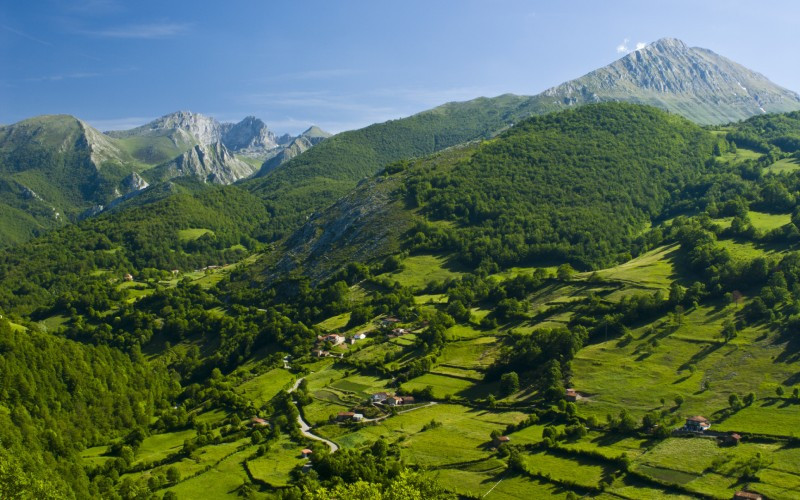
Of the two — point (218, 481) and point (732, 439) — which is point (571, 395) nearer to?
point (732, 439)

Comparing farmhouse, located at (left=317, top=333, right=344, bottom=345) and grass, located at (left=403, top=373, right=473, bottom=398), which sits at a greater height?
farmhouse, located at (left=317, top=333, right=344, bottom=345)

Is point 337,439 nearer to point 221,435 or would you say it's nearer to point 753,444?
point 221,435

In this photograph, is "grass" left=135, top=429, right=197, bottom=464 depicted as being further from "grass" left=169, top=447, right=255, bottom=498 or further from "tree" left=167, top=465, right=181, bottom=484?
"grass" left=169, top=447, right=255, bottom=498

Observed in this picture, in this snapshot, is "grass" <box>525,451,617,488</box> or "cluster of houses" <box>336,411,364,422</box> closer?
"grass" <box>525,451,617,488</box>

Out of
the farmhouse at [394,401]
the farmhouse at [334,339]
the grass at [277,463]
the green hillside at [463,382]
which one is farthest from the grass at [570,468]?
the farmhouse at [334,339]

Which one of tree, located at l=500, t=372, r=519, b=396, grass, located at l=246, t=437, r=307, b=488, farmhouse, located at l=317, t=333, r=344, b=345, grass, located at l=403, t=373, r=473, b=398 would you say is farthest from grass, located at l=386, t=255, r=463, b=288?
grass, located at l=246, t=437, r=307, b=488

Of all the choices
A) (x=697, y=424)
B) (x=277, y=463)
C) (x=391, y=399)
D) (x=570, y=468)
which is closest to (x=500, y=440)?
(x=570, y=468)
